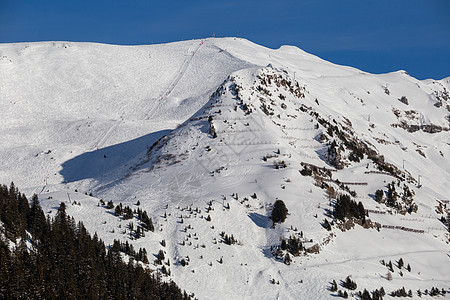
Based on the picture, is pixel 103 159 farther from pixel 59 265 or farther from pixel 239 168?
pixel 59 265

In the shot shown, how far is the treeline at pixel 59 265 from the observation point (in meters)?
37.0

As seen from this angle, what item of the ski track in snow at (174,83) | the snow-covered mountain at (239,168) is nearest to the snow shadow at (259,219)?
the snow-covered mountain at (239,168)

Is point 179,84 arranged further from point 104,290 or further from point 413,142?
point 104,290

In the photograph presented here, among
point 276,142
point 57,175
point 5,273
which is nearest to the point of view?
point 5,273

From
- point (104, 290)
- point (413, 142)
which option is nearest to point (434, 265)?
point (104, 290)

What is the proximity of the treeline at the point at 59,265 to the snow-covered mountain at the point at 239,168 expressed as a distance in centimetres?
688

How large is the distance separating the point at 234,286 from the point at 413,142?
348 ft

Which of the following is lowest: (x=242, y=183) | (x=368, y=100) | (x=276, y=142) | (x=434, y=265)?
(x=434, y=265)

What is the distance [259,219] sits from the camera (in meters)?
64.1

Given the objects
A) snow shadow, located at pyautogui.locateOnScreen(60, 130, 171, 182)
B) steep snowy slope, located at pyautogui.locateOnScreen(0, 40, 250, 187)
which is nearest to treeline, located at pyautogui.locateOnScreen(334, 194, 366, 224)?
snow shadow, located at pyautogui.locateOnScreen(60, 130, 171, 182)

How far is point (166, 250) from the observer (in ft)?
186

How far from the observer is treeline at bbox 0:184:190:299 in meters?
37.0

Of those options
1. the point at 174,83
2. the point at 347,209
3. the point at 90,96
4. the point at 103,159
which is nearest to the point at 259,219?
the point at 347,209

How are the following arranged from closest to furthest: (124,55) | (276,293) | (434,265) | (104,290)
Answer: (104,290) < (276,293) < (434,265) < (124,55)
